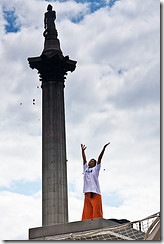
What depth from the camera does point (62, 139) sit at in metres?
36.6

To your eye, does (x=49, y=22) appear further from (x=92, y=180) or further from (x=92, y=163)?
(x=92, y=180)

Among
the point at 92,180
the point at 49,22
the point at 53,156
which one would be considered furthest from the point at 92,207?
the point at 49,22

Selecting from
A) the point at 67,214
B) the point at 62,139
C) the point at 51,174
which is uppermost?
the point at 62,139

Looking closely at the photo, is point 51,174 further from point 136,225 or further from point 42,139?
point 136,225

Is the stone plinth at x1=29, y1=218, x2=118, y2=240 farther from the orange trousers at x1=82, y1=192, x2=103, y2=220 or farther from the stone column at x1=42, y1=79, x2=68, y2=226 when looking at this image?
the stone column at x1=42, y1=79, x2=68, y2=226

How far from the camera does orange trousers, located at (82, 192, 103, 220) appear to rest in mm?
27625

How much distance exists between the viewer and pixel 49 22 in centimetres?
3978

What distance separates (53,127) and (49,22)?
7.70 metres

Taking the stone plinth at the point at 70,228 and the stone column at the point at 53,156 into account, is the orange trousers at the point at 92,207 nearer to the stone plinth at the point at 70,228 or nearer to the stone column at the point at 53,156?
the stone plinth at the point at 70,228

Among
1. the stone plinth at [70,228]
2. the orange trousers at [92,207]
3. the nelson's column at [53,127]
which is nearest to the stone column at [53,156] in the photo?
the nelson's column at [53,127]

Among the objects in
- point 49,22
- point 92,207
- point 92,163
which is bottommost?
point 92,207

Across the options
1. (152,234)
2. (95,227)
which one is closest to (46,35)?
(95,227)

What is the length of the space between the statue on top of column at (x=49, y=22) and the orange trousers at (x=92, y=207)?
1463 centimetres

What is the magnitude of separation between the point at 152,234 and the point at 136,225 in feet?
17.4
